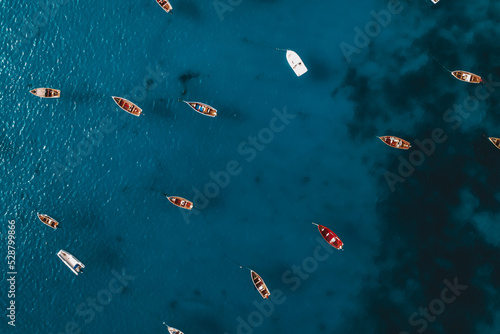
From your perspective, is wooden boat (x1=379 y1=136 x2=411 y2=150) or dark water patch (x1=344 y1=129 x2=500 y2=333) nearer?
wooden boat (x1=379 y1=136 x2=411 y2=150)

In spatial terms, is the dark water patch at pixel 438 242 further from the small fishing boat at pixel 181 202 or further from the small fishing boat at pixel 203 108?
the small fishing boat at pixel 181 202

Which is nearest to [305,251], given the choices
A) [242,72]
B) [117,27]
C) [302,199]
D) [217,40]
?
[302,199]

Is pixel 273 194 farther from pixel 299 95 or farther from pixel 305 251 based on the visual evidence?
pixel 299 95

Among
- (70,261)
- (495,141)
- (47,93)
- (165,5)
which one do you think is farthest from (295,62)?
(70,261)

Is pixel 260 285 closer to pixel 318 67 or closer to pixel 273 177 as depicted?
pixel 273 177

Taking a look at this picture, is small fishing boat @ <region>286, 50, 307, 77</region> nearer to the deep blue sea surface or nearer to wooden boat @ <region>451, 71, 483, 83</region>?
the deep blue sea surface

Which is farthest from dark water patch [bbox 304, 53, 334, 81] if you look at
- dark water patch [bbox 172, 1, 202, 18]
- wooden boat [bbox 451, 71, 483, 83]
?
wooden boat [bbox 451, 71, 483, 83]

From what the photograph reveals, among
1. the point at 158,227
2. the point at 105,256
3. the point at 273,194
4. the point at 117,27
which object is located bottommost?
the point at 105,256
